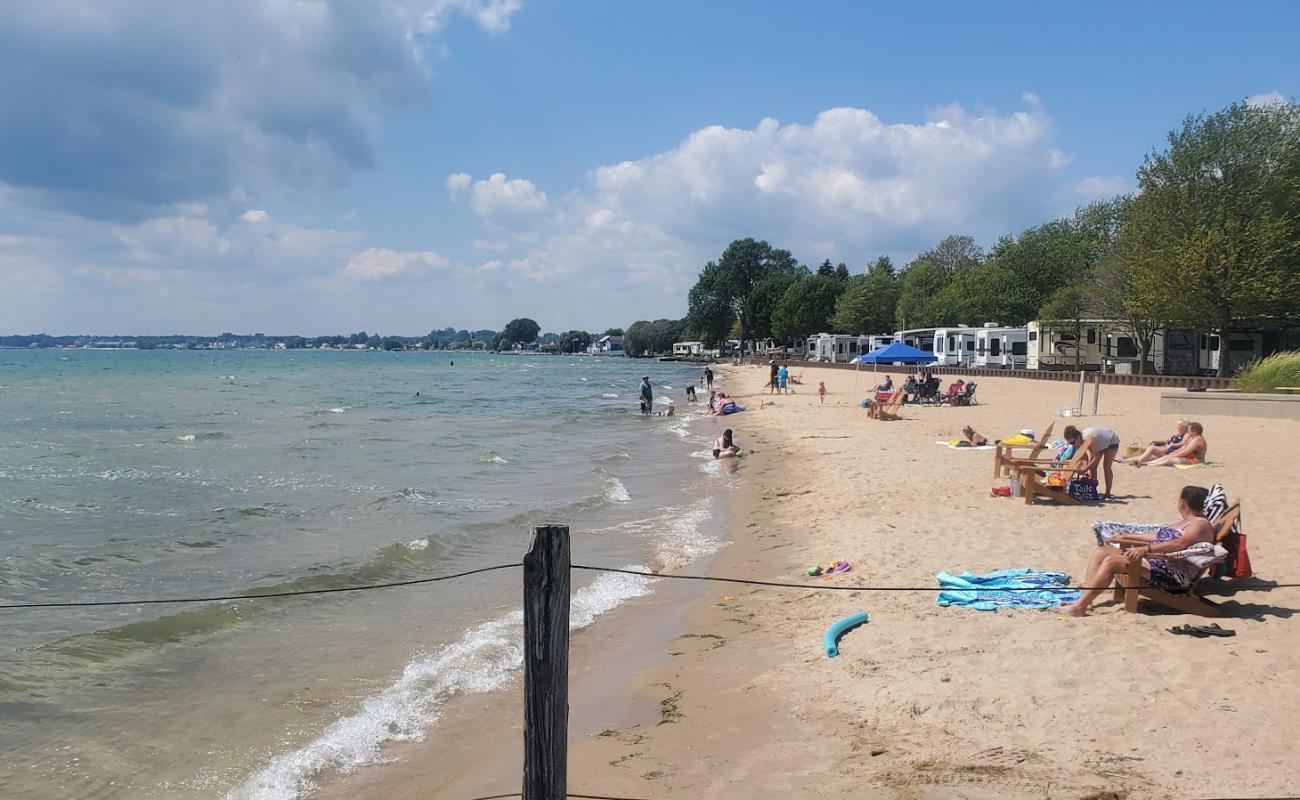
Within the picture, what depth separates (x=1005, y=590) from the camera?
284 inches

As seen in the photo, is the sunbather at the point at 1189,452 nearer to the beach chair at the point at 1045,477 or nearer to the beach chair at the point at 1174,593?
the beach chair at the point at 1045,477

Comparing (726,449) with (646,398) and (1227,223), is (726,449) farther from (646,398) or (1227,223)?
(1227,223)

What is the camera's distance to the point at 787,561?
396 inches

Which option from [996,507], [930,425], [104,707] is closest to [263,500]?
[104,707]

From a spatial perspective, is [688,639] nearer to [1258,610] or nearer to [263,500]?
[1258,610]

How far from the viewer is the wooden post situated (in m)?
3.63

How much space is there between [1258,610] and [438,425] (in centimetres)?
2954

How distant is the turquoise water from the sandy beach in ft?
6.27

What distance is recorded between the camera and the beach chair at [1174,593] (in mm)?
6312

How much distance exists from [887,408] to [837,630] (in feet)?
69.9

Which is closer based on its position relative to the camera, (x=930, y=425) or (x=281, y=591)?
(x=281, y=591)

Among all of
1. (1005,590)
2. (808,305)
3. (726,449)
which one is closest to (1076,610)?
(1005,590)

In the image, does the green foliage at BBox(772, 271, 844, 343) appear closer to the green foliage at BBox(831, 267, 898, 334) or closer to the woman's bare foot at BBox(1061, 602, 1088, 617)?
the green foliage at BBox(831, 267, 898, 334)

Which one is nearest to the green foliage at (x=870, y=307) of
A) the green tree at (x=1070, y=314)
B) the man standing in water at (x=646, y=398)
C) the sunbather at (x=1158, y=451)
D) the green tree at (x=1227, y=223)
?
the green tree at (x=1070, y=314)
